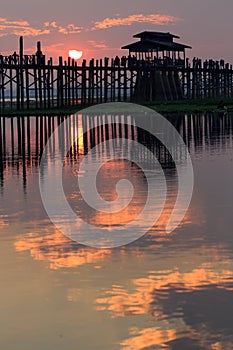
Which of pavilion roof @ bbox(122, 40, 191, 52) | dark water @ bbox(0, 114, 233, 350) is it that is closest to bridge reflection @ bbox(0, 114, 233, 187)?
dark water @ bbox(0, 114, 233, 350)

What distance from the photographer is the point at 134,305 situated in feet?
31.4

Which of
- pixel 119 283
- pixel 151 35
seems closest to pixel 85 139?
pixel 119 283

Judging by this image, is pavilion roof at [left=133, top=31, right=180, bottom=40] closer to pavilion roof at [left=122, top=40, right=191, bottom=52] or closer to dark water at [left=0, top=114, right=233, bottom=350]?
pavilion roof at [left=122, top=40, right=191, bottom=52]

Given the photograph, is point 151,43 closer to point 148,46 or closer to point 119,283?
point 148,46

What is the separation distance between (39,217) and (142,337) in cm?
722

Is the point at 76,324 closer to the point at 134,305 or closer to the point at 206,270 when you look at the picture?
the point at 134,305

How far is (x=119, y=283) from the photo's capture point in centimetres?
1052

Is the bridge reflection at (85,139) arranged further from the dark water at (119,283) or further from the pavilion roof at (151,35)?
the pavilion roof at (151,35)

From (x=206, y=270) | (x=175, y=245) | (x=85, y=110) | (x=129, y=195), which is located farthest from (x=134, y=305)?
(x=85, y=110)

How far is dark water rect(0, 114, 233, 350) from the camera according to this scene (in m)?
8.60

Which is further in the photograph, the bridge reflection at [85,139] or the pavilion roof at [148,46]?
the pavilion roof at [148,46]

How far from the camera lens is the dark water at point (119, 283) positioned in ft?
28.2

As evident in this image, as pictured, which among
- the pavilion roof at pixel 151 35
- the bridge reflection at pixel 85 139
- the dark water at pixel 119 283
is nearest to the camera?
the dark water at pixel 119 283

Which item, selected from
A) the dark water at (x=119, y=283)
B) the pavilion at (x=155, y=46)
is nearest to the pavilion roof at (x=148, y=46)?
the pavilion at (x=155, y=46)
